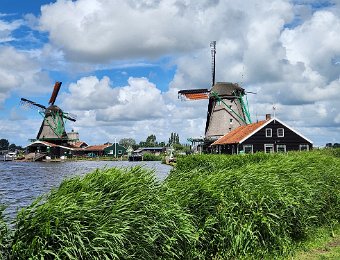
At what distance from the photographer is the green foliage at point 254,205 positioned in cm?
834

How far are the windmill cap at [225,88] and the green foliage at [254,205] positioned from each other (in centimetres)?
4958

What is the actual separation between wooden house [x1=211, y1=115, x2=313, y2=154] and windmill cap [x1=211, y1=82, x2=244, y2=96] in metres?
12.7

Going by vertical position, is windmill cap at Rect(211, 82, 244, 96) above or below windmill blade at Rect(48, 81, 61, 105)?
below

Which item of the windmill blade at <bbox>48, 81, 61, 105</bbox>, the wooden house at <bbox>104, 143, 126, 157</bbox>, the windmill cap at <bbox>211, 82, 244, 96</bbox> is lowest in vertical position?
the wooden house at <bbox>104, 143, 126, 157</bbox>

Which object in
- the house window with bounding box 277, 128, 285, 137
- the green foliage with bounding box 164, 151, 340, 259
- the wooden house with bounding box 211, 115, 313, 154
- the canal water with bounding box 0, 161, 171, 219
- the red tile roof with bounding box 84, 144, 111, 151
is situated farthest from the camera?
the red tile roof with bounding box 84, 144, 111, 151

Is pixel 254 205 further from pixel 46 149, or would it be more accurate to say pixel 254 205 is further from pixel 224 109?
pixel 46 149

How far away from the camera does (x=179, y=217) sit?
7449 mm

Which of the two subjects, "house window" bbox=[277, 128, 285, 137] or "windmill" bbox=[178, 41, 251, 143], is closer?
"house window" bbox=[277, 128, 285, 137]

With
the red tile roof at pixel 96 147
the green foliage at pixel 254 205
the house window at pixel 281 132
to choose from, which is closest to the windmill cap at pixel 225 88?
the house window at pixel 281 132

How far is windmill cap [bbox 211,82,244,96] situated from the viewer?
61.9 metres

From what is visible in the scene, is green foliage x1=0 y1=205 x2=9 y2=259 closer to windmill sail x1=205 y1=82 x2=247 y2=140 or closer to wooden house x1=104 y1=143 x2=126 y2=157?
windmill sail x1=205 y1=82 x2=247 y2=140

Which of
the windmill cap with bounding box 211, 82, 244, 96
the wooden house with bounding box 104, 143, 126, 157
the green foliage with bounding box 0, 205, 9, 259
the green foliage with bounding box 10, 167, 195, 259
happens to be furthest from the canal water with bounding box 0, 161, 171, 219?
the wooden house with bounding box 104, 143, 126, 157

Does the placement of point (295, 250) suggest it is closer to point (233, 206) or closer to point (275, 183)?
point (275, 183)

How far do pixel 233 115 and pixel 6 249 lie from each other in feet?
184
